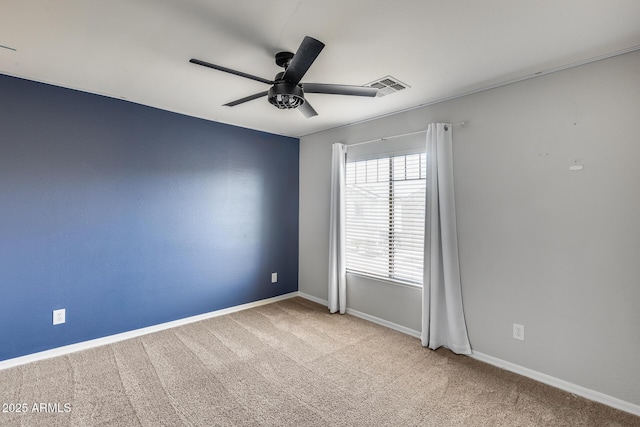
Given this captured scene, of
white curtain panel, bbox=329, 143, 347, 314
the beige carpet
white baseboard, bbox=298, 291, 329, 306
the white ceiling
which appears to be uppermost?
the white ceiling

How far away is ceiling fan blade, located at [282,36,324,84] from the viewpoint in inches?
60.9

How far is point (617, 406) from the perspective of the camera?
2.04 m

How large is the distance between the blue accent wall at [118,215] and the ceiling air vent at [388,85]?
80.1 inches

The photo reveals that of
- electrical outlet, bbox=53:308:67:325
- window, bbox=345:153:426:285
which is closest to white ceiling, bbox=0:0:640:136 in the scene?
window, bbox=345:153:426:285

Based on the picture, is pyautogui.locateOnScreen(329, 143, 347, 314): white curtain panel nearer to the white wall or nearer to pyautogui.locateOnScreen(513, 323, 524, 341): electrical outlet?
the white wall

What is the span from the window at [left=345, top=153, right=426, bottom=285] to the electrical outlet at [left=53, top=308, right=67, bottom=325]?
3.00 m

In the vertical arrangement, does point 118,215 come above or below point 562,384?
above

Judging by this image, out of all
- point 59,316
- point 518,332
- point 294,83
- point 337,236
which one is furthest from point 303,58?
point 59,316

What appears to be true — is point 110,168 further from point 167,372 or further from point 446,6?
point 446,6

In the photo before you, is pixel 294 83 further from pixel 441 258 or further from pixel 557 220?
pixel 557 220

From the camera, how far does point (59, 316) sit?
272cm

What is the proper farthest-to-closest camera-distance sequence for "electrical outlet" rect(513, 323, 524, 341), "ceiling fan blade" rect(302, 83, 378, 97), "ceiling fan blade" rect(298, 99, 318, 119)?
"electrical outlet" rect(513, 323, 524, 341) < "ceiling fan blade" rect(298, 99, 318, 119) < "ceiling fan blade" rect(302, 83, 378, 97)

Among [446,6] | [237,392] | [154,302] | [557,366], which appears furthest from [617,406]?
[154,302]

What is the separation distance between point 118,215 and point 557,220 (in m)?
4.00
